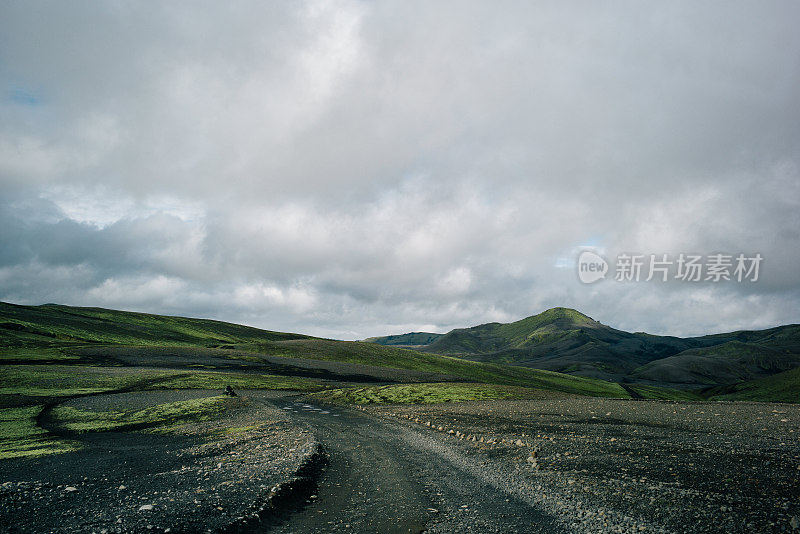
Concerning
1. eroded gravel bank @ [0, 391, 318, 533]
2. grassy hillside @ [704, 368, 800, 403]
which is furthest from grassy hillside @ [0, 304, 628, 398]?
eroded gravel bank @ [0, 391, 318, 533]

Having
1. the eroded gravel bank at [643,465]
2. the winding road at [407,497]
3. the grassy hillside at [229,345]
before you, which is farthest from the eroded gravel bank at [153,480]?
the grassy hillside at [229,345]

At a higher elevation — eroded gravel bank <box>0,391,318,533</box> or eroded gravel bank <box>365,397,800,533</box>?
eroded gravel bank <box>365,397,800,533</box>

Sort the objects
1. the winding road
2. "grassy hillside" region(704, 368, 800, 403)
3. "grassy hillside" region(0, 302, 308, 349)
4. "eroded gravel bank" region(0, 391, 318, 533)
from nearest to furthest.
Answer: "eroded gravel bank" region(0, 391, 318, 533)
the winding road
"grassy hillside" region(0, 302, 308, 349)
"grassy hillside" region(704, 368, 800, 403)

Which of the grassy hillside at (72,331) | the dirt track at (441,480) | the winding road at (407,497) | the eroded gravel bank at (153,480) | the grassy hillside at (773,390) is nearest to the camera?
the eroded gravel bank at (153,480)

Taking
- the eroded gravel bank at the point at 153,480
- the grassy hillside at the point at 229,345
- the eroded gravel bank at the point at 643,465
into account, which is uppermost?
the eroded gravel bank at the point at 643,465

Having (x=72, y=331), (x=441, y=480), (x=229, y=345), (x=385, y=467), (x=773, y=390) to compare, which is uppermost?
(x=441, y=480)

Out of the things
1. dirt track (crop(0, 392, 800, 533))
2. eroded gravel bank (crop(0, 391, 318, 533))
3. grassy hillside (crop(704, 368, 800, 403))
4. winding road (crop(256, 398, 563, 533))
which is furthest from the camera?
grassy hillside (crop(704, 368, 800, 403))

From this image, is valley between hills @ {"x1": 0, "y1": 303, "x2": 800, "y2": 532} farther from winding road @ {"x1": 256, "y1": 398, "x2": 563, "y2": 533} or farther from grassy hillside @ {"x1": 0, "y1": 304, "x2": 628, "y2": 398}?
grassy hillside @ {"x1": 0, "y1": 304, "x2": 628, "y2": 398}

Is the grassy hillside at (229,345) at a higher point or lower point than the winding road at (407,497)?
lower

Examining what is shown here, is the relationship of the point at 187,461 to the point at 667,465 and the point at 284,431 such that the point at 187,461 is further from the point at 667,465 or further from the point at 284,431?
the point at 667,465

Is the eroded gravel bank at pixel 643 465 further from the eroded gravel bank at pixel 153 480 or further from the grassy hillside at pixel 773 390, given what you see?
the grassy hillside at pixel 773 390

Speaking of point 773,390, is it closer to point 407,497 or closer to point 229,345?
point 407,497

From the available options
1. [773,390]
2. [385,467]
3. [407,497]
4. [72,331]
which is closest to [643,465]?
[407,497]

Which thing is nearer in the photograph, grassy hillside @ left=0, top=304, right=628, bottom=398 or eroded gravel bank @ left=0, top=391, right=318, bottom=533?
eroded gravel bank @ left=0, top=391, right=318, bottom=533
